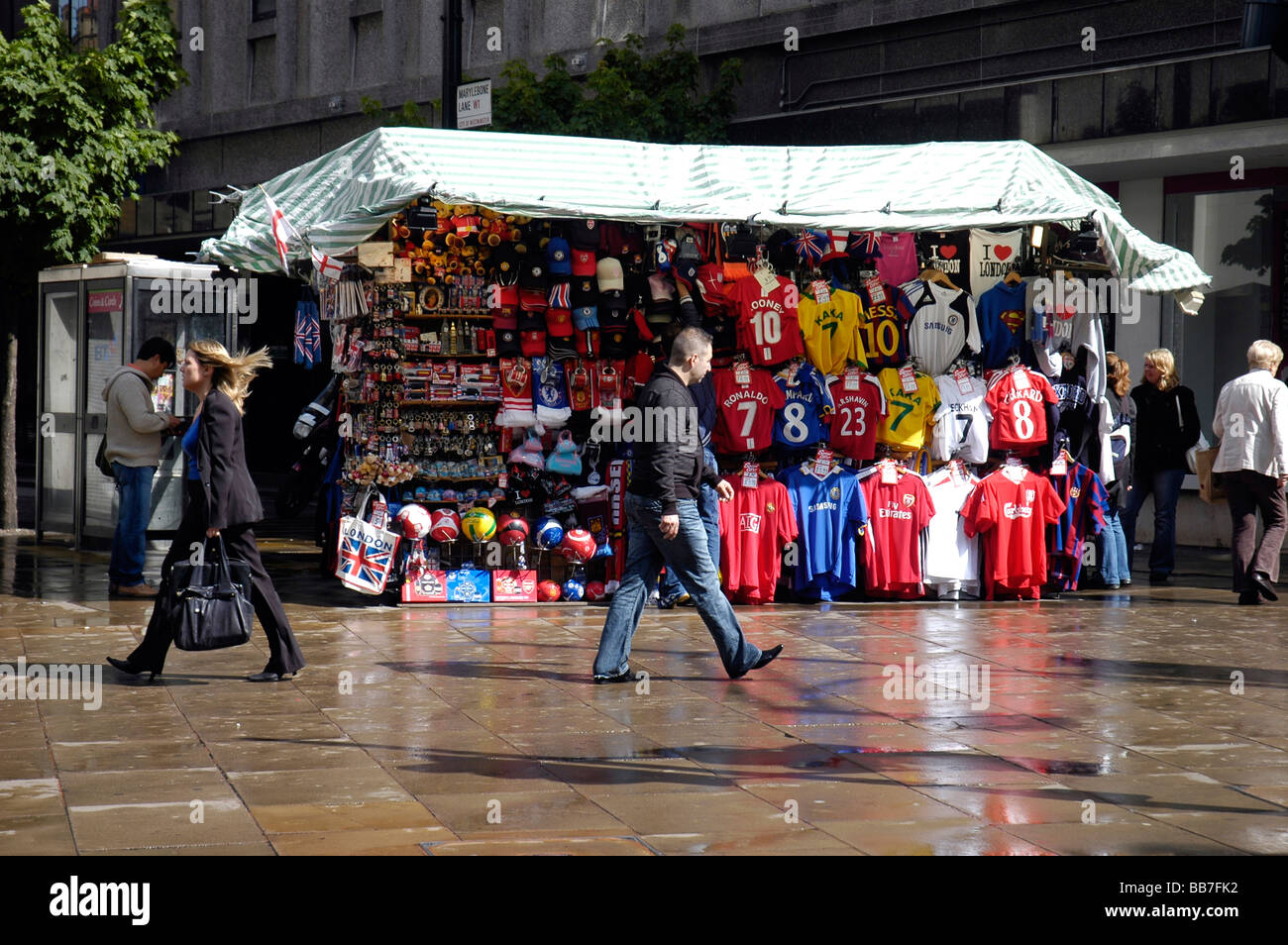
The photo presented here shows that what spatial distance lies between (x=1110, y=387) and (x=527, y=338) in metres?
5.15

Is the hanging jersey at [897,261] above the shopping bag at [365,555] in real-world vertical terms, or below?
above

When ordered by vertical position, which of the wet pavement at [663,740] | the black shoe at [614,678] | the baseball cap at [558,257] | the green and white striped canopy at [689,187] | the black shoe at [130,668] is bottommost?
the wet pavement at [663,740]

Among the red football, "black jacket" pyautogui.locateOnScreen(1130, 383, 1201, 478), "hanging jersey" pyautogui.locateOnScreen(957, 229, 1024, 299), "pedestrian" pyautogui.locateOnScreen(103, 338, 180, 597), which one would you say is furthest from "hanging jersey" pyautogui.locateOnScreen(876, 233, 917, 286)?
"pedestrian" pyautogui.locateOnScreen(103, 338, 180, 597)

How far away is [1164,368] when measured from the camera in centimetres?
1362

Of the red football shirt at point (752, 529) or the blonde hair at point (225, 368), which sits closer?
the blonde hair at point (225, 368)

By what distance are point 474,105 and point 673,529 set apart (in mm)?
6595

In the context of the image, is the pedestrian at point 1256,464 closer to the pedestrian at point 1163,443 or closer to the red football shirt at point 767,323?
the pedestrian at point 1163,443

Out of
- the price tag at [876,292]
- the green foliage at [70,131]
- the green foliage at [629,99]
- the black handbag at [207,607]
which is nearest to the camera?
the black handbag at [207,607]

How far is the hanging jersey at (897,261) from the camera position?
1215cm

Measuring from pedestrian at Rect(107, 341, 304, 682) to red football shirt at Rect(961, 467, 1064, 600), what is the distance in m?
5.60

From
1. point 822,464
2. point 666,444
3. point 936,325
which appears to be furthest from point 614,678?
point 936,325

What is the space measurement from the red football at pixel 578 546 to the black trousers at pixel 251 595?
3.32 m

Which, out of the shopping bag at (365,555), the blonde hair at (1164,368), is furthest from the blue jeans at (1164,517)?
the shopping bag at (365,555)

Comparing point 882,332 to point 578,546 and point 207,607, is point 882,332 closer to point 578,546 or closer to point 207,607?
point 578,546
